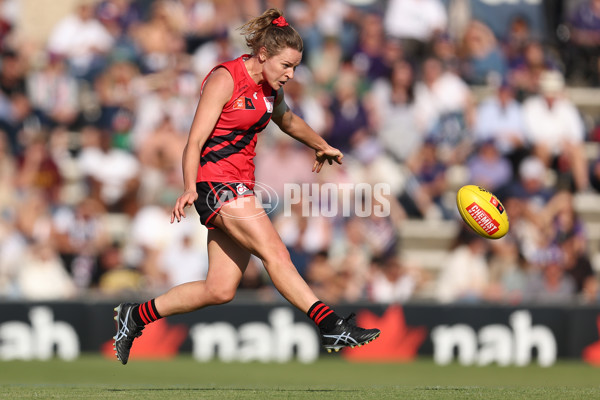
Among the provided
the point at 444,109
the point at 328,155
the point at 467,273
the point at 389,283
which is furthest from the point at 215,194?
the point at 444,109

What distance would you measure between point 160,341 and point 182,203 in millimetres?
7415

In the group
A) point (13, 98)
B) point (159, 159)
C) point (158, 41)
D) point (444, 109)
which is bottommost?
point (159, 159)

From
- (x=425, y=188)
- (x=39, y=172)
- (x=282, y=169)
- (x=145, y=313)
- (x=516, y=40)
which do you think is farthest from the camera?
(x=516, y=40)

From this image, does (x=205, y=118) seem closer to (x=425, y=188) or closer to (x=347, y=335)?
(x=347, y=335)

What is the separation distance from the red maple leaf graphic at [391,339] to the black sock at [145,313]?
19.2 feet

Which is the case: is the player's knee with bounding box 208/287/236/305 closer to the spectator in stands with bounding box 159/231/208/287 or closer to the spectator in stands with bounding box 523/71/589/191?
the spectator in stands with bounding box 159/231/208/287

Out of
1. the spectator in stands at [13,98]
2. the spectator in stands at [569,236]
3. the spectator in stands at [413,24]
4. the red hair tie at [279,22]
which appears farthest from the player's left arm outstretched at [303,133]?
the spectator in stands at [413,24]

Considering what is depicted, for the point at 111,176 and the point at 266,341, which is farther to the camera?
the point at 111,176

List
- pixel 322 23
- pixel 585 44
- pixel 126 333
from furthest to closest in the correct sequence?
pixel 585 44, pixel 322 23, pixel 126 333

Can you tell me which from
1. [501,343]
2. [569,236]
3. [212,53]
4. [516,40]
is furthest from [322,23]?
[501,343]

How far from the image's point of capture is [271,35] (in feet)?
25.1

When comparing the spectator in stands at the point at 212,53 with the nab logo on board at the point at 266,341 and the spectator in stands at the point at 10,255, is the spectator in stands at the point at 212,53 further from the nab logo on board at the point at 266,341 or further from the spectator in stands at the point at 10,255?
the nab logo on board at the point at 266,341

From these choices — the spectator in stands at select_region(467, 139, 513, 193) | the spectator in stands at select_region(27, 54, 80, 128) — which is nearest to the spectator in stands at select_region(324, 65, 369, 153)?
the spectator in stands at select_region(467, 139, 513, 193)

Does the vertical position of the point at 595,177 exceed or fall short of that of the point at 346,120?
it falls short
